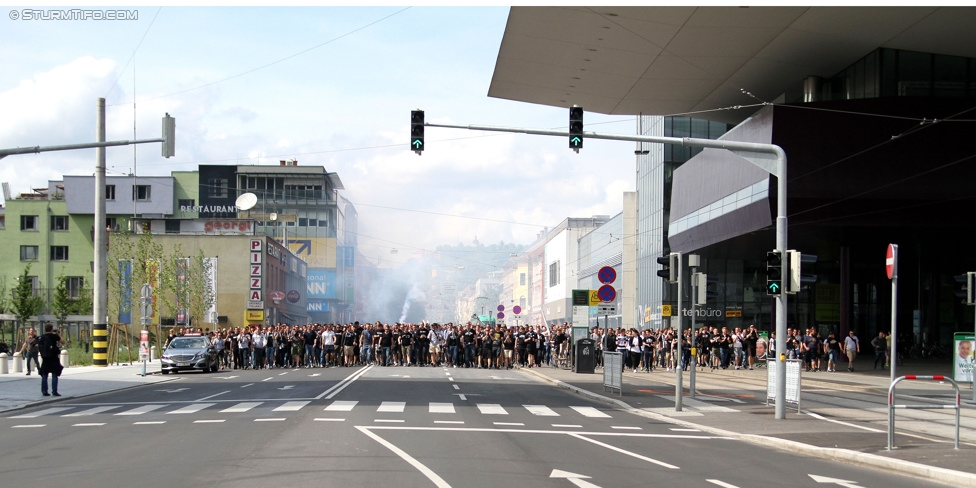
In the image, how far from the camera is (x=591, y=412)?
64.9 feet

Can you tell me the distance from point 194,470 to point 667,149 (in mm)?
63652

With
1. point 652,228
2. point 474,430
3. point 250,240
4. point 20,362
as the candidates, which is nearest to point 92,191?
point 250,240

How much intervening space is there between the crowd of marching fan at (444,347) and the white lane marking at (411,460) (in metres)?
24.6

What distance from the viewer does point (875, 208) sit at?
3562 centimetres

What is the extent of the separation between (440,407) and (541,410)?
2.19m

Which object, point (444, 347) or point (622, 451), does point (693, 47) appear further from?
point (622, 451)

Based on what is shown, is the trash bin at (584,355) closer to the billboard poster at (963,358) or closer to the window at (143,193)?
the billboard poster at (963,358)

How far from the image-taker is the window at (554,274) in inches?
4711

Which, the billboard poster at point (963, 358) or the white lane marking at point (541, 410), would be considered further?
the billboard poster at point (963, 358)

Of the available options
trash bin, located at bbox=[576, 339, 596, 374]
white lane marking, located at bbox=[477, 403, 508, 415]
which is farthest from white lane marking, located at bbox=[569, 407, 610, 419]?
trash bin, located at bbox=[576, 339, 596, 374]

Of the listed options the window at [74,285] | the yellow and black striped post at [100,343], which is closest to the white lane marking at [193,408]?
the yellow and black striped post at [100,343]

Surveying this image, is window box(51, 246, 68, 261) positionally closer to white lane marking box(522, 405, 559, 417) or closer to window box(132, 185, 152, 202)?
window box(132, 185, 152, 202)

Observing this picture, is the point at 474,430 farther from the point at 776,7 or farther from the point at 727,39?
the point at 727,39

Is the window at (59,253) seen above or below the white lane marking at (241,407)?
above
